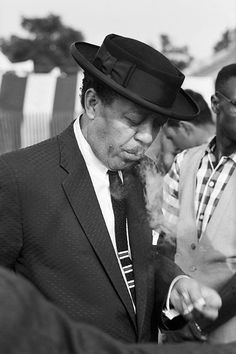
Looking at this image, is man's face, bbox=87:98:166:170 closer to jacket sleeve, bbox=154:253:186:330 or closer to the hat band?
the hat band

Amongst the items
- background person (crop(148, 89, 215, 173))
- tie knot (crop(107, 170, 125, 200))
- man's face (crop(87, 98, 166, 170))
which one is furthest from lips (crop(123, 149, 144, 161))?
background person (crop(148, 89, 215, 173))

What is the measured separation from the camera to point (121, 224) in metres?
2.08

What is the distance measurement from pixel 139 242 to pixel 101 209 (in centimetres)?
18

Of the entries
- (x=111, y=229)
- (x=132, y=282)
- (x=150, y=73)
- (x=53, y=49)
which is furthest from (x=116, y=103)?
(x=53, y=49)

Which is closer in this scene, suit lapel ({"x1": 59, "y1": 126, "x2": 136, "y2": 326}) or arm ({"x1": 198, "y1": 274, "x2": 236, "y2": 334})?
suit lapel ({"x1": 59, "y1": 126, "x2": 136, "y2": 326})

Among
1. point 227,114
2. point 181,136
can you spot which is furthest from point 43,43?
point 227,114

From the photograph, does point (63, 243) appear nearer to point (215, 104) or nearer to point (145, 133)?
point (145, 133)

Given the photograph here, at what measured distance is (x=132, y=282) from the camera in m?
2.04

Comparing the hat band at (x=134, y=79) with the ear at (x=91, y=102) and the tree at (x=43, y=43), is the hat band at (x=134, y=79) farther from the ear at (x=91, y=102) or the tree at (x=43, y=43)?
the tree at (x=43, y=43)

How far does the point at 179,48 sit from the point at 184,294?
62.2m

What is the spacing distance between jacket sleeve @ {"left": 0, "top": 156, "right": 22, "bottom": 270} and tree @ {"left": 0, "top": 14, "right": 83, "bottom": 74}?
186 ft

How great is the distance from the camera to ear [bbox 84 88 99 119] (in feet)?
6.77

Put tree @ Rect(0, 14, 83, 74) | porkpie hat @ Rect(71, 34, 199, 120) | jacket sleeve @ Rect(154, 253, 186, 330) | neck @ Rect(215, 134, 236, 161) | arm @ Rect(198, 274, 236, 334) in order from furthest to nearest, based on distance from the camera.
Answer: tree @ Rect(0, 14, 83, 74)
neck @ Rect(215, 134, 236, 161)
arm @ Rect(198, 274, 236, 334)
jacket sleeve @ Rect(154, 253, 186, 330)
porkpie hat @ Rect(71, 34, 199, 120)

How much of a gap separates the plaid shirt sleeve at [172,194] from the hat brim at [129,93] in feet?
2.46
